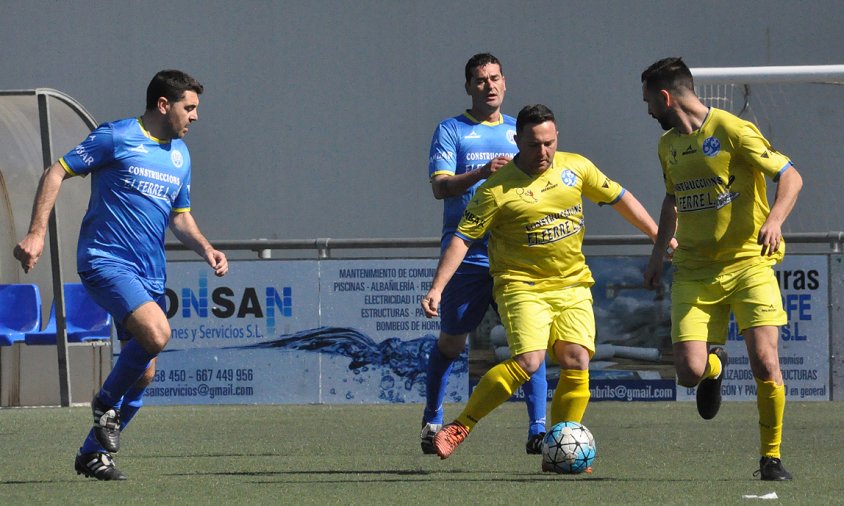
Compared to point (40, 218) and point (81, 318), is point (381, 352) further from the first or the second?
point (40, 218)

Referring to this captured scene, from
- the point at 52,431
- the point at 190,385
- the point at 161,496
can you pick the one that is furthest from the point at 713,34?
the point at 161,496

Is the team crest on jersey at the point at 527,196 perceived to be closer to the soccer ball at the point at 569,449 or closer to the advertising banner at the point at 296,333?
the soccer ball at the point at 569,449

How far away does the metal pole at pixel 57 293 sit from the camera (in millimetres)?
13727

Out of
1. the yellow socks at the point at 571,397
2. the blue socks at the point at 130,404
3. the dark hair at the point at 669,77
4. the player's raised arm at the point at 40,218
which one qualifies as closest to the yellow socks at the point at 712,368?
the yellow socks at the point at 571,397

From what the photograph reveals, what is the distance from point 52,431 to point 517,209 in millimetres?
4640

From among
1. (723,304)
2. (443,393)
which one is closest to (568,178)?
(723,304)

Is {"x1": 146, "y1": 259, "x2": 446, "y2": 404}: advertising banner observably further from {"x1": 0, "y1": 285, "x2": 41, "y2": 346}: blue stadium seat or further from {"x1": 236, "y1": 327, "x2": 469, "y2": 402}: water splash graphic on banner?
{"x1": 0, "y1": 285, "x2": 41, "y2": 346}: blue stadium seat

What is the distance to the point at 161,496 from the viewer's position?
20.8 feet

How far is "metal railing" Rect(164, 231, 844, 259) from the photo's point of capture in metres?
13.4

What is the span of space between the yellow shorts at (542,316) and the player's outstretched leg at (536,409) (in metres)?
0.89

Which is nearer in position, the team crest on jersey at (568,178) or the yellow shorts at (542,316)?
the yellow shorts at (542,316)

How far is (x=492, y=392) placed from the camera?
700 centimetres

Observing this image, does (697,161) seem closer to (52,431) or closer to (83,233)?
(83,233)

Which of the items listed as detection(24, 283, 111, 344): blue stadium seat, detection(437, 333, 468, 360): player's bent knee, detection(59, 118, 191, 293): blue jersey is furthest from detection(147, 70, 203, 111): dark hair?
detection(24, 283, 111, 344): blue stadium seat
